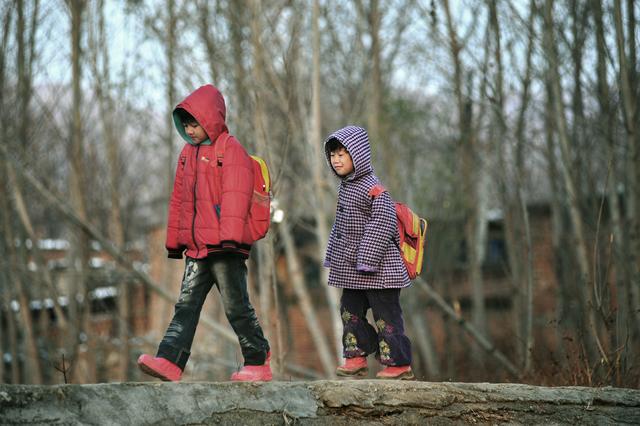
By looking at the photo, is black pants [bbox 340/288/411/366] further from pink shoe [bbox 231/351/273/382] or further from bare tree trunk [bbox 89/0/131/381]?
bare tree trunk [bbox 89/0/131/381]

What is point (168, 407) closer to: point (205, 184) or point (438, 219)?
point (205, 184)

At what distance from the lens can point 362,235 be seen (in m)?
5.79

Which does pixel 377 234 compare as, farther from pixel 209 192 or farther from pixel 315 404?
pixel 315 404

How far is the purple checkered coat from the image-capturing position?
5.68 metres

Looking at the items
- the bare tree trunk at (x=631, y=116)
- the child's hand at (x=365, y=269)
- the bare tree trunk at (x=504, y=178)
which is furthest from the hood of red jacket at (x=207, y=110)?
the bare tree trunk at (x=631, y=116)

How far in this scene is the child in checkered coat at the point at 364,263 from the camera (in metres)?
5.71

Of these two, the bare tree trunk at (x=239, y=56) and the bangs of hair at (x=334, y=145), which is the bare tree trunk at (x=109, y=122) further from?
the bangs of hair at (x=334, y=145)

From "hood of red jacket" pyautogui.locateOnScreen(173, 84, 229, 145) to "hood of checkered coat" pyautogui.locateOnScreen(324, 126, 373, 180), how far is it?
0.66m

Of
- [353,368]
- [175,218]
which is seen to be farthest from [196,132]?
[353,368]

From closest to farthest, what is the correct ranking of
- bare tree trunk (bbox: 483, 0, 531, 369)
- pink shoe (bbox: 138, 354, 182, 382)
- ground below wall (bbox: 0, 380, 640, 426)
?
ground below wall (bbox: 0, 380, 640, 426)
pink shoe (bbox: 138, 354, 182, 382)
bare tree trunk (bbox: 483, 0, 531, 369)

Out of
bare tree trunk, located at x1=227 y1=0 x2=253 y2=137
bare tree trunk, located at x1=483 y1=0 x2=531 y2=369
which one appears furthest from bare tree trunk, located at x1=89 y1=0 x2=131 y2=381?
bare tree trunk, located at x1=483 y1=0 x2=531 y2=369

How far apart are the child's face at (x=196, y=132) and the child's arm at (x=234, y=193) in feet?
0.50

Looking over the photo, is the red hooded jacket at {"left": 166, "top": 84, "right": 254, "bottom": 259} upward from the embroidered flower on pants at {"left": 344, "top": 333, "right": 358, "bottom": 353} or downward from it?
upward

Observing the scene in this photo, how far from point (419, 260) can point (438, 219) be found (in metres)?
10.8
